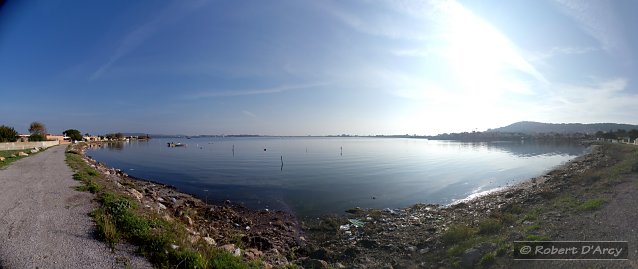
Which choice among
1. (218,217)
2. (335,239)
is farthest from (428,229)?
(218,217)

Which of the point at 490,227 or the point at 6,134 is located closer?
the point at 490,227

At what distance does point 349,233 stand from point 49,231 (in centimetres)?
1091

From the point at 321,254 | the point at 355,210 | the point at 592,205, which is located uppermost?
the point at 592,205

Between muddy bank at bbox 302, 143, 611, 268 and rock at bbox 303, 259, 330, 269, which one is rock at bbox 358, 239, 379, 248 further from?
rock at bbox 303, 259, 330, 269

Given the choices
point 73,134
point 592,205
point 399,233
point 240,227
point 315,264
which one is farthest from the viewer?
point 73,134

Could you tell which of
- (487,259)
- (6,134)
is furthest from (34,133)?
(487,259)

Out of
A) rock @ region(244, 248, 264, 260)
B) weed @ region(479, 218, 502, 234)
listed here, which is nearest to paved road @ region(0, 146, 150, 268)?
rock @ region(244, 248, 264, 260)

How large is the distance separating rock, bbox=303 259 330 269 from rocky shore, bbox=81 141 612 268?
0.04 meters

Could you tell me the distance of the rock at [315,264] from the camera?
9658 millimetres

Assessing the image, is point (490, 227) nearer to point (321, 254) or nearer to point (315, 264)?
point (321, 254)

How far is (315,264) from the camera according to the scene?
988cm

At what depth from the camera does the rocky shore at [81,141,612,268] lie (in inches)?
399

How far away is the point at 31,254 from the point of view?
6.87 m

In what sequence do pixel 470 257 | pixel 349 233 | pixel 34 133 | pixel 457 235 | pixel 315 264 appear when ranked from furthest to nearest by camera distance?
pixel 34 133 → pixel 349 233 → pixel 457 235 → pixel 315 264 → pixel 470 257
